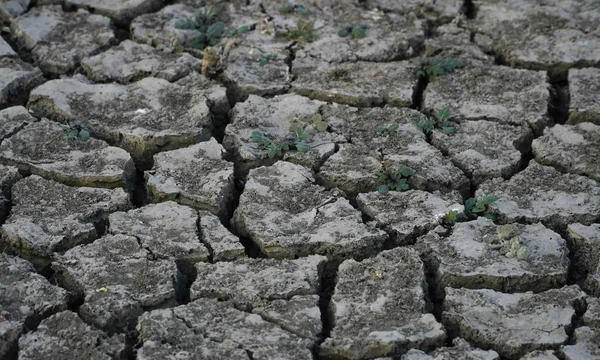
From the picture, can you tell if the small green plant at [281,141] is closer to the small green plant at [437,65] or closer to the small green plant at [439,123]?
the small green plant at [439,123]

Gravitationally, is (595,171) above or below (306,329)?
above

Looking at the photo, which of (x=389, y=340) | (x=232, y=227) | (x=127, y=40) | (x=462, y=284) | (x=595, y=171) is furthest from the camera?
(x=127, y=40)

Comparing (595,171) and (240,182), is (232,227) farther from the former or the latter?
(595,171)

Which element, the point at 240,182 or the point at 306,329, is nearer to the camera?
the point at 306,329

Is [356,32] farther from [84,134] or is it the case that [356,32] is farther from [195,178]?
[84,134]

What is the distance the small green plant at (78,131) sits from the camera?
3.70 m

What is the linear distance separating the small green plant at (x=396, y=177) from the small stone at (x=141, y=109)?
731 mm

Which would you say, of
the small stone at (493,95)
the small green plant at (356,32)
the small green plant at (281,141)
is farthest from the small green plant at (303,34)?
the small green plant at (281,141)

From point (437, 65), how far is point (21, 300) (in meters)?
2.08

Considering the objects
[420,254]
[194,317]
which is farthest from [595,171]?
[194,317]

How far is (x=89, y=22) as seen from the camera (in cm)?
448

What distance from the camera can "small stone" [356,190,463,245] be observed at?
3307 mm

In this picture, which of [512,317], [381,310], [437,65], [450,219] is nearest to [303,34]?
[437,65]

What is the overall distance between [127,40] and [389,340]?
85.3 inches
